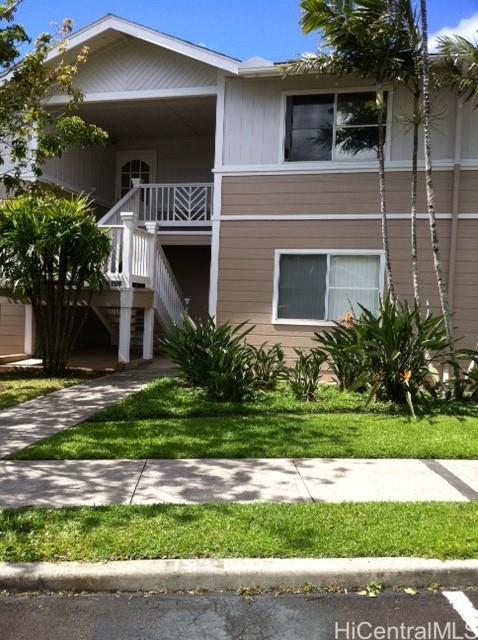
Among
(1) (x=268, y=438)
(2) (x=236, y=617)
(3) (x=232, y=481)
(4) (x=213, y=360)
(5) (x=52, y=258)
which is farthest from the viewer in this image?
(5) (x=52, y=258)

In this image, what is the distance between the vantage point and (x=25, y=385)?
9.76 m

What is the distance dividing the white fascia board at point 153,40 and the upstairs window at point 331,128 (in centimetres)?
156

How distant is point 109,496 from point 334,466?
87.3 inches

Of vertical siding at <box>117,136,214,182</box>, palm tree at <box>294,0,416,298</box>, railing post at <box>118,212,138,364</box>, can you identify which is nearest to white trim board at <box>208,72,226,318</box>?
railing post at <box>118,212,138,364</box>

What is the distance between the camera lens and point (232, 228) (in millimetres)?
12172

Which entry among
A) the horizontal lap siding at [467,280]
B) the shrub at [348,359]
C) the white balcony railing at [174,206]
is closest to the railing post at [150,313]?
the white balcony railing at [174,206]

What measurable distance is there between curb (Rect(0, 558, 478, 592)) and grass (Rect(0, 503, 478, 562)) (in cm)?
9

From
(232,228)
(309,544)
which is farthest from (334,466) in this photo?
(232,228)

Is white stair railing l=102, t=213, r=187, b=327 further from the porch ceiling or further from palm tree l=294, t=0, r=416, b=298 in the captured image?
palm tree l=294, t=0, r=416, b=298

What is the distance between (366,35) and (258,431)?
259 inches

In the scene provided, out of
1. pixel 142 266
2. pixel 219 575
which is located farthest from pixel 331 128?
pixel 219 575

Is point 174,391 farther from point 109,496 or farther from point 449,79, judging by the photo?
point 449,79

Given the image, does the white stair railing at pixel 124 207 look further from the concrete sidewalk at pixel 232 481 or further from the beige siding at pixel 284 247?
the concrete sidewalk at pixel 232 481

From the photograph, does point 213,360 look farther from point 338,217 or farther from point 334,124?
point 334,124
